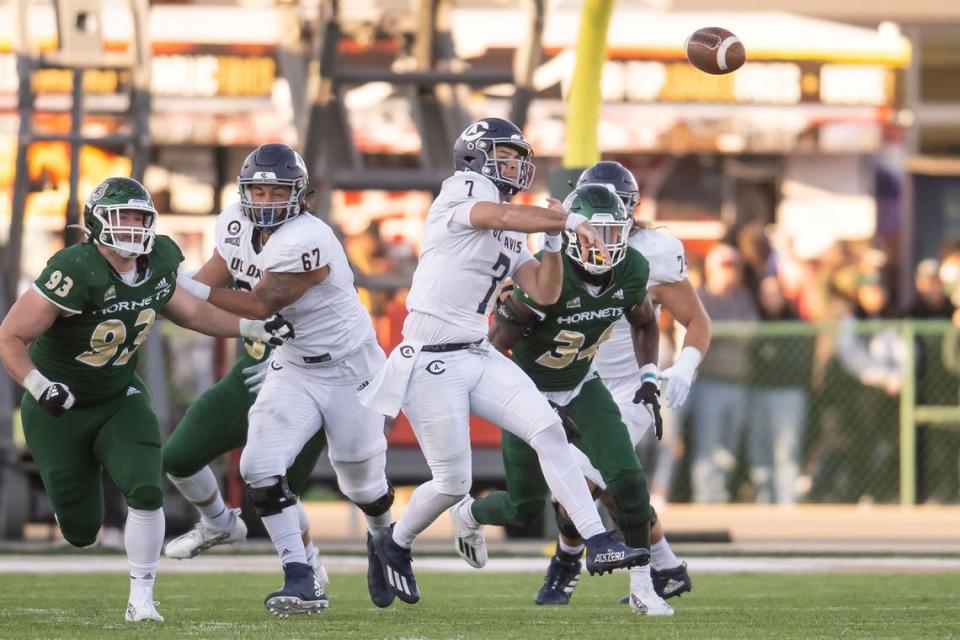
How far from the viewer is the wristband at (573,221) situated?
7.52 m

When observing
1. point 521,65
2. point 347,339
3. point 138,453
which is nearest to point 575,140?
point 521,65

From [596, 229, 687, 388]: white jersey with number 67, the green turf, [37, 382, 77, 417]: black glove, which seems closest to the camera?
the green turf

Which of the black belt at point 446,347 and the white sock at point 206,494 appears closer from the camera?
the black belt at point 446,347

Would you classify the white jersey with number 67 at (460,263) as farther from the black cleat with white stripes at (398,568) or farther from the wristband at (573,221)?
the black cleat with white stripes at (398,568)

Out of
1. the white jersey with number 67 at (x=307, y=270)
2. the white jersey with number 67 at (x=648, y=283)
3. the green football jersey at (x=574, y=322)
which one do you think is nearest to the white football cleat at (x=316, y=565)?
the white jersey with number 67 at (x=307, y=270)

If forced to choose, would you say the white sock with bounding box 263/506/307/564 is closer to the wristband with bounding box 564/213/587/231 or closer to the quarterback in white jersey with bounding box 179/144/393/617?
the quarterback in white jersey with bounding box 179/144/393/617

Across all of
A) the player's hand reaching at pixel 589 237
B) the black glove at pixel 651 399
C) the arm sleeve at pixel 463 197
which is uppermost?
the arm sleeve at pixel 463 197

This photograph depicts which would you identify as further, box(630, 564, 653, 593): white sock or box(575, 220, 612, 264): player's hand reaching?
box(630, 564, 653, 593): white sock

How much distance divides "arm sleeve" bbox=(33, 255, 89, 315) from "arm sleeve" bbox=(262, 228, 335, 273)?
759 millimetres

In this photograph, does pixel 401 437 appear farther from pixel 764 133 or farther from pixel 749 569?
pixel 764 133

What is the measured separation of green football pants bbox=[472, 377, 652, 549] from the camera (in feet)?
26.9

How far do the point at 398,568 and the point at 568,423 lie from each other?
2.85 feet

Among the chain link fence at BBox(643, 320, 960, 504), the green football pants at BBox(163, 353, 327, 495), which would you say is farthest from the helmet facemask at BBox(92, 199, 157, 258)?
the chain link fence at BBox(643, 320, 960, 504)

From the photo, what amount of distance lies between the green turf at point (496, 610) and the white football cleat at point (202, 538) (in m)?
0.20
